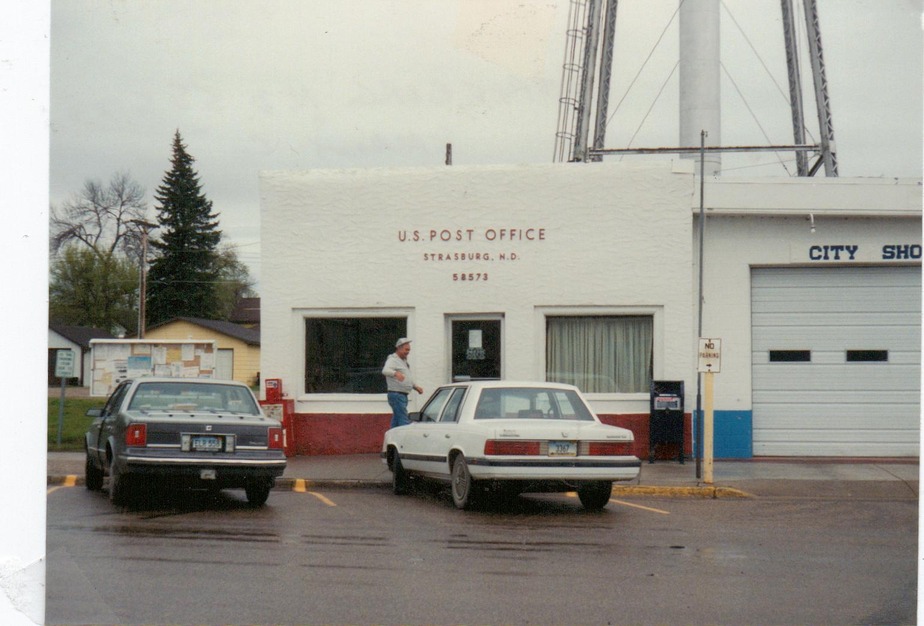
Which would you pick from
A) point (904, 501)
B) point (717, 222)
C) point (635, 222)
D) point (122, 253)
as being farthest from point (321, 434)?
point (122, 253)

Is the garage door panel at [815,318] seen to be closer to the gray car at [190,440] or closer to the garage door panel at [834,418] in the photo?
the garage door panel at [834,418]

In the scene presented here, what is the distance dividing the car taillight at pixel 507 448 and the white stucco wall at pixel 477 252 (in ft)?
20.2

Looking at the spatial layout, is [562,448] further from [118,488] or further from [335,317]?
[335,317]

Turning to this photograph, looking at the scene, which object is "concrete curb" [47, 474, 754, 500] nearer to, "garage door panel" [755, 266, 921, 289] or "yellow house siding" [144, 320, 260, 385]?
"garage door panel" [755, 266, 921, 289]

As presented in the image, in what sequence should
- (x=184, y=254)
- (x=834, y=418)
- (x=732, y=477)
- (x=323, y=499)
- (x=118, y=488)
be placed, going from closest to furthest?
(x=118, y=488)
(x=323, y=499)
(x=732, y=477)
(x=834, y=418)
(x=184, y=254)

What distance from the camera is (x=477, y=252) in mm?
17453

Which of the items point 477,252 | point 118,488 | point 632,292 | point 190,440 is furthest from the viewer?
point 477,252

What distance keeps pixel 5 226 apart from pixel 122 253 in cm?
3447

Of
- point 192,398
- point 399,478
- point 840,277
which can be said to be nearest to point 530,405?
point 399,478

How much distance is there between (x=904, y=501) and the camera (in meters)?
12.9

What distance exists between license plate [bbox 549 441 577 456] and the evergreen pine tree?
2985cm

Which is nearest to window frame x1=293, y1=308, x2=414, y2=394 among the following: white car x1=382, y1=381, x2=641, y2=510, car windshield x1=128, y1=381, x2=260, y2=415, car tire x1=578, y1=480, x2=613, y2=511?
white car x1=382, y1=381, x2=641, y2=510

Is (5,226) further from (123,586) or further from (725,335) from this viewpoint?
(725,335)

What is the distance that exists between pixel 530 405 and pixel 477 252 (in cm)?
580
